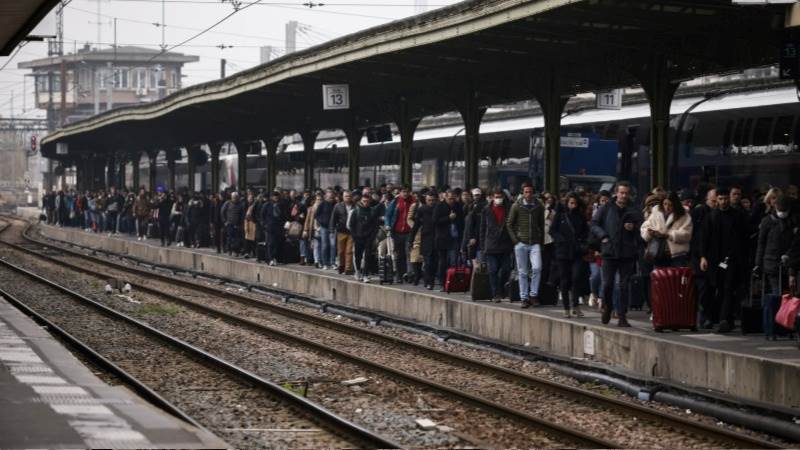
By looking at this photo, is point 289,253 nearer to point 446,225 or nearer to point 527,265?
point 446,225

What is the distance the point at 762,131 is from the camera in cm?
2370

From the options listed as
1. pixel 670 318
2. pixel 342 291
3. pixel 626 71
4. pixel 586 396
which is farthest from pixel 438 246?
pixel 586 396

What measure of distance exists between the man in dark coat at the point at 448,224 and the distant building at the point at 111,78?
10498cm

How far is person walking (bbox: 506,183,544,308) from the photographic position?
1916 centimetres

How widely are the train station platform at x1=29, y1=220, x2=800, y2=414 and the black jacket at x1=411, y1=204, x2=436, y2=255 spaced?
75 cm

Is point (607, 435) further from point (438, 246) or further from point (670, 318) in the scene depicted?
point (438, 246)

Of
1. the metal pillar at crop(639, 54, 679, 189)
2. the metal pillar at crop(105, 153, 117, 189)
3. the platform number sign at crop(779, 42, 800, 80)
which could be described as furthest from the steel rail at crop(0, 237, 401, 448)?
the metal pillar at crop(105, 153, 117, 189)

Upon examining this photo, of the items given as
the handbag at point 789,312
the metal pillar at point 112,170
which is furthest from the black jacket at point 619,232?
the metal pillar at point 112,170

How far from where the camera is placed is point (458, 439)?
1091 centimetres

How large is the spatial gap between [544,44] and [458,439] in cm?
1031

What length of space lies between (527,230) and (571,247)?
91 cm

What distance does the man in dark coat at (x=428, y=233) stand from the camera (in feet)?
75.5

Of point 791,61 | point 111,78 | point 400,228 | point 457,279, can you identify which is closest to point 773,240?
point 791,61

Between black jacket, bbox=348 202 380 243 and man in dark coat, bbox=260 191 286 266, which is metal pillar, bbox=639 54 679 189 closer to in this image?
black jacket, bbox=348 202 380 243
